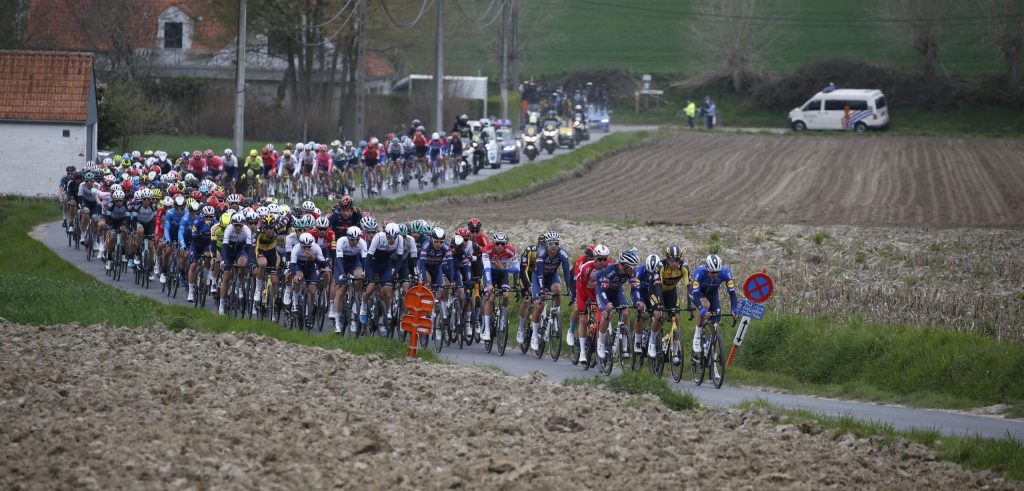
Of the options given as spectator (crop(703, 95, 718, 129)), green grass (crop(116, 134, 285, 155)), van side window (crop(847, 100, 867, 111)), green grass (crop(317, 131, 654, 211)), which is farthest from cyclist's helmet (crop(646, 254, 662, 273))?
spectator (crop(703, 95, 718, 129))

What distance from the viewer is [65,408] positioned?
1451 centimetres

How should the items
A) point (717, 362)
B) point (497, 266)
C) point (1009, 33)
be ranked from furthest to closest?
point (1009, 33)
point (497, 266)
point (717, 362)

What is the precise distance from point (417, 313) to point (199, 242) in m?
9.01

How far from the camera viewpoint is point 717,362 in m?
20.5

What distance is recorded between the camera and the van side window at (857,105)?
77.9m

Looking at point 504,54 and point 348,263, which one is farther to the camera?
point 504,54

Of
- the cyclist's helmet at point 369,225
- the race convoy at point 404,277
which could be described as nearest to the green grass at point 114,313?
the race convoy at point 404,277

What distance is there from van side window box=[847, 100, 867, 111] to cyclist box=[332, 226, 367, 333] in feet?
190

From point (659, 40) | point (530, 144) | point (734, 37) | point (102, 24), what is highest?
point (659, 40)

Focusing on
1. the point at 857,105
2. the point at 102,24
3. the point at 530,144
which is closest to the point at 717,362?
Answer: the point at 530,144

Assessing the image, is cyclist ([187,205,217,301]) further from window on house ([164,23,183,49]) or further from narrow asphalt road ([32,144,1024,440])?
window on house ([164,23,183,49])

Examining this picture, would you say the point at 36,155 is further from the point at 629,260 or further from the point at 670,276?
the point at 670,276

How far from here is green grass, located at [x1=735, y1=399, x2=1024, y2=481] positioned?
14.3 meters

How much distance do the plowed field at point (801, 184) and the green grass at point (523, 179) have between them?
30.4 inches
